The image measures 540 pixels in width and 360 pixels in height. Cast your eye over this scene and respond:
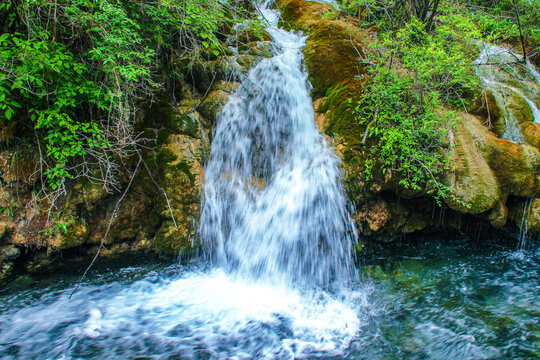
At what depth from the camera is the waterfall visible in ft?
12.5

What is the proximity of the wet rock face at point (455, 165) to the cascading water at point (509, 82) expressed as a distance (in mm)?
53

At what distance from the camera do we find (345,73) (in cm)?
476

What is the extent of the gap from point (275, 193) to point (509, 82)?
221 inches

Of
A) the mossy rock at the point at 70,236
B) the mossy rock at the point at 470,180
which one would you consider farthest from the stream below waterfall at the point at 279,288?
the mossy rock at the point at 470,180

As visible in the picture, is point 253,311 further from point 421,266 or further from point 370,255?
point 421,266

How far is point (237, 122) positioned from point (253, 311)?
3.15 m

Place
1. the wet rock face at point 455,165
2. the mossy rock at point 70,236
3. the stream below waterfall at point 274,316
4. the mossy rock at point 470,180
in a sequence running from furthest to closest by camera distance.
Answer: the wet rock face at point 455,165
the mossy rock at point 470,180
the mossy rock at point 70,236
the stream below waterfall at point 274,316

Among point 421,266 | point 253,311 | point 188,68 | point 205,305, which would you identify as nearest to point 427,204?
point 421,266

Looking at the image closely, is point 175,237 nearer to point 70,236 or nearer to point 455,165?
point 70,236

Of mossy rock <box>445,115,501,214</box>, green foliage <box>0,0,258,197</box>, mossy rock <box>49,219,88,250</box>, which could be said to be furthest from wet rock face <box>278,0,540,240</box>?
mossy rock <box>49,219,88,250</box>

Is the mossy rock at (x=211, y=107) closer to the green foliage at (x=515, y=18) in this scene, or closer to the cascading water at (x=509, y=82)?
the cascading water at (x=509, y=82)

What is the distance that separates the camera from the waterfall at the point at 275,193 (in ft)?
12.5

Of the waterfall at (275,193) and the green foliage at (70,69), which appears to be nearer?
the green foliage at (70,69)

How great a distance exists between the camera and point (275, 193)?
13.8 ft
